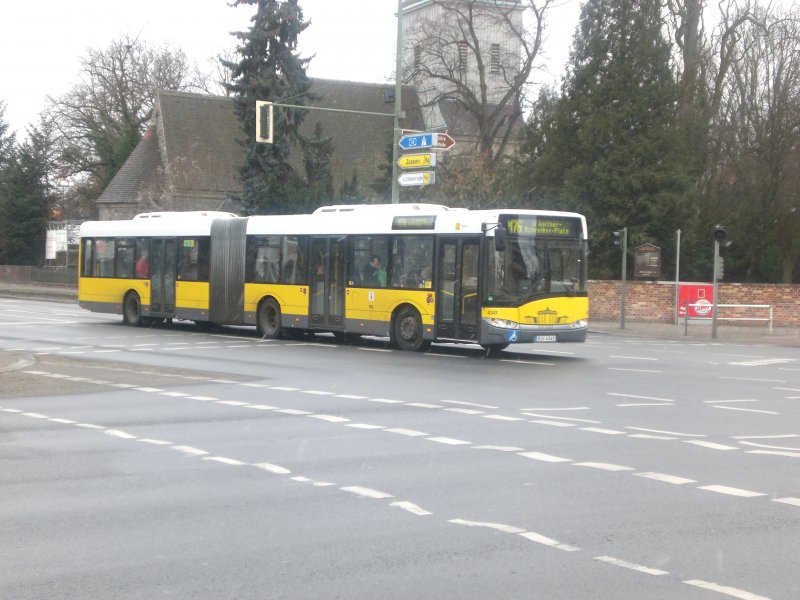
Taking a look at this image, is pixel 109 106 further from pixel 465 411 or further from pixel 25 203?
pixel 465 411

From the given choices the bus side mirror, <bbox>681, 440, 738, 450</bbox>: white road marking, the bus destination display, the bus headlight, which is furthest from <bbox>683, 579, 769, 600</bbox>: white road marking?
the bus destination display

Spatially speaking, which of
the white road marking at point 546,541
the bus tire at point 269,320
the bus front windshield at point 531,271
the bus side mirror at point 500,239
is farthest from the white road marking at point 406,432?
the bus tire at point 269,320

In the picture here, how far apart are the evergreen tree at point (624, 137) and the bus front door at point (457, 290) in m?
20.7

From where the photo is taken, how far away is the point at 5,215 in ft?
234

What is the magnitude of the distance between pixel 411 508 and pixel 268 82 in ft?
152

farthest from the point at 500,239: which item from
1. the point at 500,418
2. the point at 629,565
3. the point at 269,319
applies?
the point at 629,565

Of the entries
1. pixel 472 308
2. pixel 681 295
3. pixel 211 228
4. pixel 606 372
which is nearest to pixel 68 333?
pixel 211 228

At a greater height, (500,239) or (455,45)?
(455,45)

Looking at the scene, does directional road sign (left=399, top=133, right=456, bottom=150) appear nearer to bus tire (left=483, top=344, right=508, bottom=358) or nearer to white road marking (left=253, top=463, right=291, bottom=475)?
bus tire (left=483, top=344, right=508, bottom=358)

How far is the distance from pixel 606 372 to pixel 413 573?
13496 mm

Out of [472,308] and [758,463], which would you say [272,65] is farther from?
[758,463]

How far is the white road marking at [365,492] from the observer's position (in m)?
8.55

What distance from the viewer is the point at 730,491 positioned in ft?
28.7

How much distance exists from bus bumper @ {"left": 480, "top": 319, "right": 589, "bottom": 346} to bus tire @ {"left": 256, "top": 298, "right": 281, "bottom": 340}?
6.98 meters
